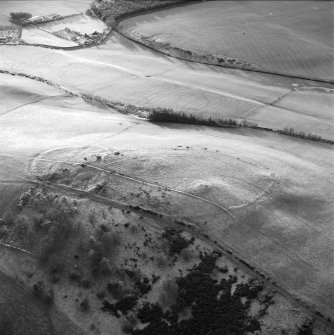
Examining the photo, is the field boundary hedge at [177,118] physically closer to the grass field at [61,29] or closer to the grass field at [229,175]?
the grass field at [229,175]

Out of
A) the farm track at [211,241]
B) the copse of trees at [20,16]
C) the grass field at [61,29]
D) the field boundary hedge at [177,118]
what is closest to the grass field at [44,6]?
the copse of trees at [20,16]

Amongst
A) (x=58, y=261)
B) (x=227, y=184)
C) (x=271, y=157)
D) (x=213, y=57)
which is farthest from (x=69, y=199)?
(x=213, y=57)

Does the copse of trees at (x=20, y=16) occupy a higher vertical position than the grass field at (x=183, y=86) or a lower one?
higher

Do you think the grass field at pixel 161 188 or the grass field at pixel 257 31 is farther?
the grass field at pixel 257 31

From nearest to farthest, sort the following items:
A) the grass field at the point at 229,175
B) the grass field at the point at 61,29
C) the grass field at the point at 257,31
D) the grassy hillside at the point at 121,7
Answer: the grass field at the point at 229,175 → the grass field at the point at 257,31 → the grass field at the point at 61,29 → the grassy hillside at the point at 121,7

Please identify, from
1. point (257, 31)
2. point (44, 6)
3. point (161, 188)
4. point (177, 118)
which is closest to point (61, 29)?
point (44, 6)

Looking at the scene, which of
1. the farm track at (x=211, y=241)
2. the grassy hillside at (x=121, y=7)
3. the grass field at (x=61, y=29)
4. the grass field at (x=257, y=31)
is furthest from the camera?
the grassy hillside at (x=121, y=7)

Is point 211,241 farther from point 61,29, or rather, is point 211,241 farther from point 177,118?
point 61,29

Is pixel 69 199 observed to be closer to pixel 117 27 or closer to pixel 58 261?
pixel 58 261

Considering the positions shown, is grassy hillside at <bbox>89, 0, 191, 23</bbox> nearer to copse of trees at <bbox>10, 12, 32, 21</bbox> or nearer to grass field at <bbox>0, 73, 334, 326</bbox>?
copse of trees at <bbox>10, 12, 32, 21</bbox>
